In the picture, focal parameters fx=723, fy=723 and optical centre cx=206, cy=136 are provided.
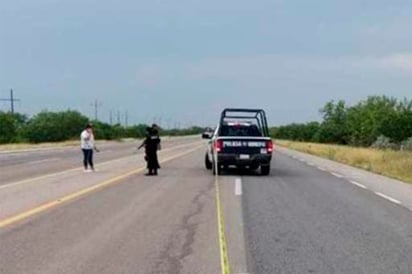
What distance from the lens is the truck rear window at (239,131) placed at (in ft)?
88.1

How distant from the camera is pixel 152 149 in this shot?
24328 mm

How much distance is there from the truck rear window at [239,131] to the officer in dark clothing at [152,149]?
9.83ft

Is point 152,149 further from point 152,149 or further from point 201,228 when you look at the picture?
point 201,228

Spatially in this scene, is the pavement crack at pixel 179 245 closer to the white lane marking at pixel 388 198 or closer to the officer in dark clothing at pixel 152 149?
the white lane marking at pixel 388 198

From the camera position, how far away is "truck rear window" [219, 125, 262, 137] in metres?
26.9

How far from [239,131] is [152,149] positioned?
411 cm

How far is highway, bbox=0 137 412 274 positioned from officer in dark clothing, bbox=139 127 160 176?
3.73 metres

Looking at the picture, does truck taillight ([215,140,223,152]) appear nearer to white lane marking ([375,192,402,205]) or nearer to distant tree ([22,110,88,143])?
white lane marking ([375,192,402,205])

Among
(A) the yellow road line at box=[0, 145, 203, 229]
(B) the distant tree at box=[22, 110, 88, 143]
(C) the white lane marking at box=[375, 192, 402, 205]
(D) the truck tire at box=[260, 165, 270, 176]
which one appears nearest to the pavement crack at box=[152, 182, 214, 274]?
(A) the yellow road line at box=[0, 145, 203, 229]

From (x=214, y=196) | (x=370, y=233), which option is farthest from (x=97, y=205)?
(x=370, y=233)

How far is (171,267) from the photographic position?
26.7ft

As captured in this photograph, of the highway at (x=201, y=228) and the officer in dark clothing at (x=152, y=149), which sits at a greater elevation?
the officer in dark clothing at (x=152, y=149)

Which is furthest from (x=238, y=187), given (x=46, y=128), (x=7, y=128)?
(x=46, y=128)

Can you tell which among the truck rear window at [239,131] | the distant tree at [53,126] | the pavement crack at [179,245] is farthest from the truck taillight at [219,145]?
the distant tree at [53,126]
